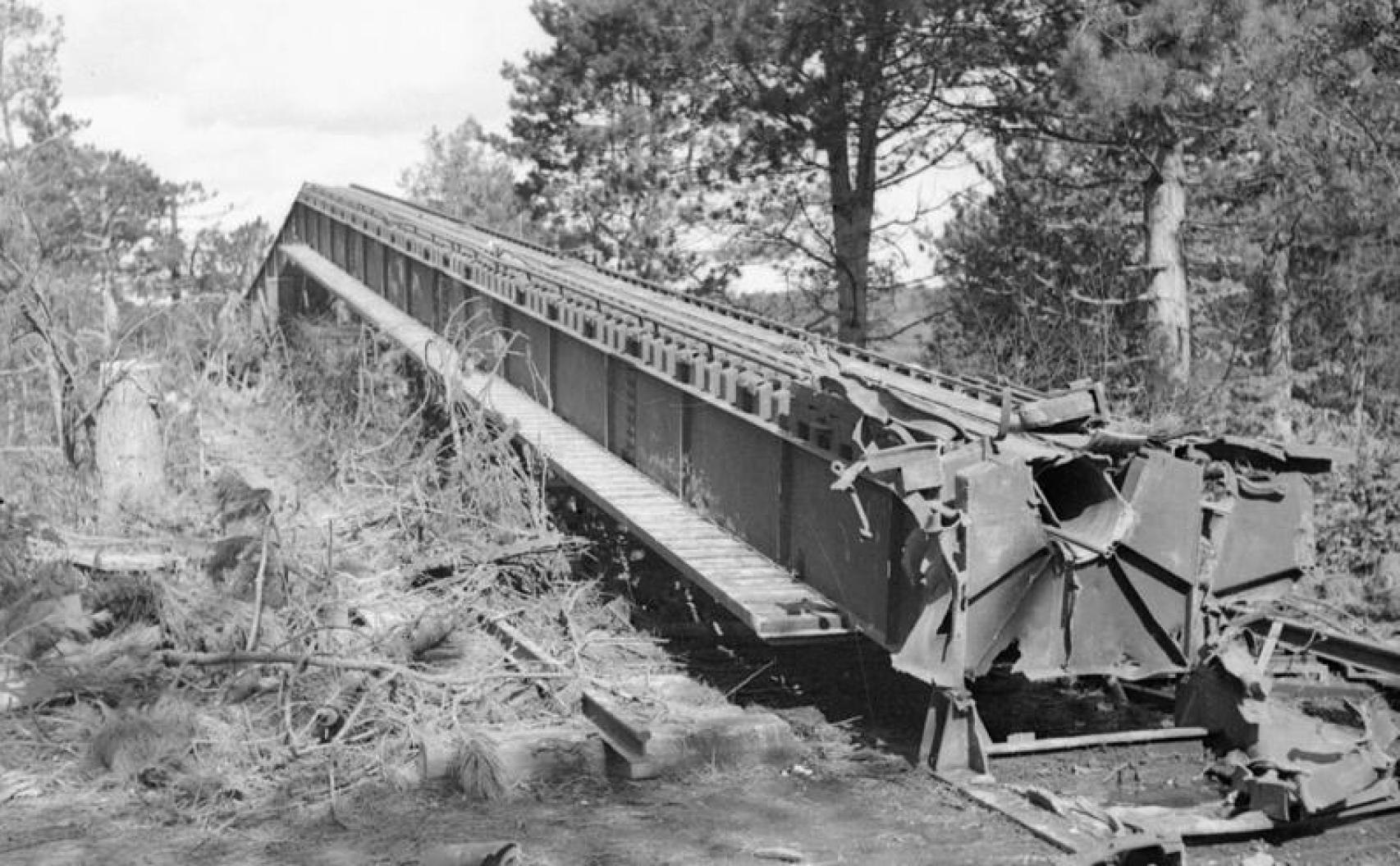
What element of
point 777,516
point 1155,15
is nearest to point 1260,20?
point 1155,15

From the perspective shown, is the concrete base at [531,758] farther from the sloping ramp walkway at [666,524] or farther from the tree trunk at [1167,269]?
the tree trunk at [1167,269]

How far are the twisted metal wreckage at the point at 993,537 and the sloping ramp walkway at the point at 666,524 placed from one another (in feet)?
0.08

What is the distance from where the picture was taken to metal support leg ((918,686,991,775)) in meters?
7.93

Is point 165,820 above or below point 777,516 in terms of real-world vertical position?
below

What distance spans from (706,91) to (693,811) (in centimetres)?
2309

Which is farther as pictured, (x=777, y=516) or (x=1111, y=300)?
(x=1111, y=300)

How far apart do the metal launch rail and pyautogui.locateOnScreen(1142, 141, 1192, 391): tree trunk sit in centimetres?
1041

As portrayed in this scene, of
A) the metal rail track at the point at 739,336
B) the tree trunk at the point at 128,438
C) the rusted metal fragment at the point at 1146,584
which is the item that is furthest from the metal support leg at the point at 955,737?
the tree trunk at the point at 128,438

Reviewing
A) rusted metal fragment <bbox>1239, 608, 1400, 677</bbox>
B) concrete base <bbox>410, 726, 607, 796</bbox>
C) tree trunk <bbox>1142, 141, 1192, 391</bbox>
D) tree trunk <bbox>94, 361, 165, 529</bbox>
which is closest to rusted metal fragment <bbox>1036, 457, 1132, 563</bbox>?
rusted metal fragment <bbox>1239, 608, 1400, 677</bbox>

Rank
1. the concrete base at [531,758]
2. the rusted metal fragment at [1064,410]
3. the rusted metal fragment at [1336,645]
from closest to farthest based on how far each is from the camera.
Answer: the concrete base at [531,758] → the rusted metal fragment at [1064,410] → the rusted metal fragment at [1336,645]

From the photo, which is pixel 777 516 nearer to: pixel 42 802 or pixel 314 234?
pixel 42 802

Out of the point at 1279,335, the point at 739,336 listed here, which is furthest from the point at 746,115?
the point at 739,336

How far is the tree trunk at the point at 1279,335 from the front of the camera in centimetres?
2389

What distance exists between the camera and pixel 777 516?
974 centimetres
